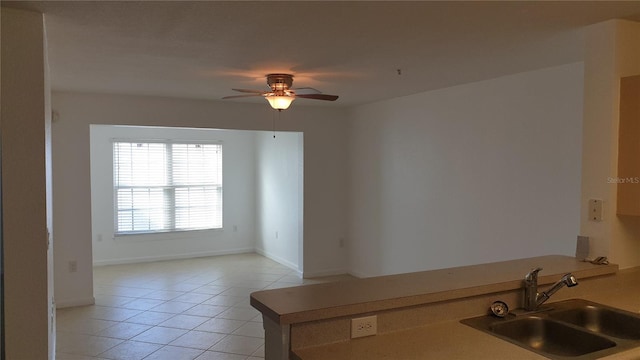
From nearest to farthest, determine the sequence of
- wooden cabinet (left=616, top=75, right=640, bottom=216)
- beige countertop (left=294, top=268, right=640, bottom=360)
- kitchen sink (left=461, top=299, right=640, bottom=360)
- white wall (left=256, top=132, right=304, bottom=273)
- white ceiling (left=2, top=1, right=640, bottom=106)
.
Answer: beige countertop (left=294, top=268, right=640, bottom=360)
kitchen sink (left=461, top=299, right=640, bottom=360)
white ceiling (left=2, top=1, right=640, bottom=106)
wooden cabinet (left=616, top=75, right=640, bottom=216)
white wall (left=256, top=132, right=304, bottom=273)

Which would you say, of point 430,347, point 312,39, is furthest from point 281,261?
point 430,347

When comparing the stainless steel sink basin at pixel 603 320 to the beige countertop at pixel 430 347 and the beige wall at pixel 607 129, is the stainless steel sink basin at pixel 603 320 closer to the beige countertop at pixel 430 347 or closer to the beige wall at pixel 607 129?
the beige countertop at pixel 430 347

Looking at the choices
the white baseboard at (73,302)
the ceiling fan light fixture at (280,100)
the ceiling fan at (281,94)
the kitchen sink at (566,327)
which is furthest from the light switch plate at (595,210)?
the white baseboard at (73,302)

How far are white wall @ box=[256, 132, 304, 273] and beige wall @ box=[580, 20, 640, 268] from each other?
166 inches

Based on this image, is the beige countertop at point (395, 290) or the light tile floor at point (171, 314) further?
the light tile floor at point (171, 314)

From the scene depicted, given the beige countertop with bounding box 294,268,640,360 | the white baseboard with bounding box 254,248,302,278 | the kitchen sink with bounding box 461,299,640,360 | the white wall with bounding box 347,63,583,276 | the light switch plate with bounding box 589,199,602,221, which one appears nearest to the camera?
the beige countertop with bounding box 294,268,640,360

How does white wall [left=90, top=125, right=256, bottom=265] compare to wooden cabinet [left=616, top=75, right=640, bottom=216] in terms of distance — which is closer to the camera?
wooden cabinet [left=616, top=75, right=640, bottom=216]

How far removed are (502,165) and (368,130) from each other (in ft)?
7.36

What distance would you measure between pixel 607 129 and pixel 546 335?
124cm

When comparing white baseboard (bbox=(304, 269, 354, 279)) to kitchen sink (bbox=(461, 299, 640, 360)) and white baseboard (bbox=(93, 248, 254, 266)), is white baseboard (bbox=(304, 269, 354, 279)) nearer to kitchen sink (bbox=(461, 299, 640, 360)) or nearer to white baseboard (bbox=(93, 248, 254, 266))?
white baseboard (bbox=(93, 248, 254, 266))

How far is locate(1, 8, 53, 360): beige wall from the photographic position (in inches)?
94.0

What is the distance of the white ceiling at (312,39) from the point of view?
7.77 ft

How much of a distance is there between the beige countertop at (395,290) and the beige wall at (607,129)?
0.22 metres

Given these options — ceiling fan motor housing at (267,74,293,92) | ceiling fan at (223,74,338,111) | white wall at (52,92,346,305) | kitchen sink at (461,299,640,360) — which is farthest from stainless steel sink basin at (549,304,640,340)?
white wall at (52,92,346,305)
